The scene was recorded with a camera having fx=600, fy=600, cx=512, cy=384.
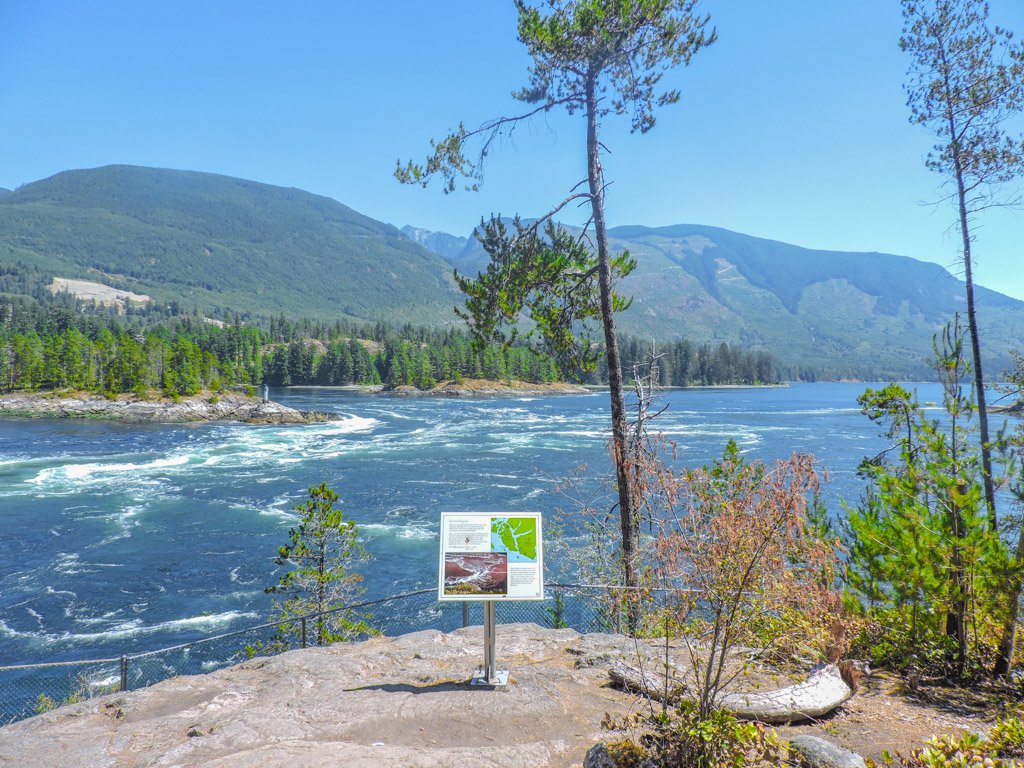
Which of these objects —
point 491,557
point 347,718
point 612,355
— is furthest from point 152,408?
point 491,557

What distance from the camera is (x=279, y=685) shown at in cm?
774

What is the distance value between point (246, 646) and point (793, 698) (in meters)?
13.1

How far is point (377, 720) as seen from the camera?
6.43 meters

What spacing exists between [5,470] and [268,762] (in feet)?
142

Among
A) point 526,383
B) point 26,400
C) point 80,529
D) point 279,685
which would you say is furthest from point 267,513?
point 526,383

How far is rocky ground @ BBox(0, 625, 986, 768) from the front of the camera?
18.5ft

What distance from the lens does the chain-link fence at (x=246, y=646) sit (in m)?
12.1

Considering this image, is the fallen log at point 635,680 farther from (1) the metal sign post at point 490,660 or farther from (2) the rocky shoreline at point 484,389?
(2) the rocky shoreline at point 484,389

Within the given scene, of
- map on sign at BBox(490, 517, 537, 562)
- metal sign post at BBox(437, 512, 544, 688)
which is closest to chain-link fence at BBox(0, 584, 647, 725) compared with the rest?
metal sign post at BBox(437, 512, 544, 688)

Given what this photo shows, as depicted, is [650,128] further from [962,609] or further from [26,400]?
[26,400]

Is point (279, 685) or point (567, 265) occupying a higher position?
point (567, 265)

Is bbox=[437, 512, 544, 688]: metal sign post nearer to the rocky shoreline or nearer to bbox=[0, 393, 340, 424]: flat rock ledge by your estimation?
bbox=[0, 393, 340, 424]: flat rock ledge

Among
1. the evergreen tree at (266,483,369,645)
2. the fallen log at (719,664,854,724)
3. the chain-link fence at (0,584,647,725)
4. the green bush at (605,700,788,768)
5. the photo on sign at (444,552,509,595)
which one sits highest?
the photo on sign at (444,552,509,595)

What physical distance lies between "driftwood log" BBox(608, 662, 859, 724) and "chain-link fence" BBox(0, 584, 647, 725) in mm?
3794
